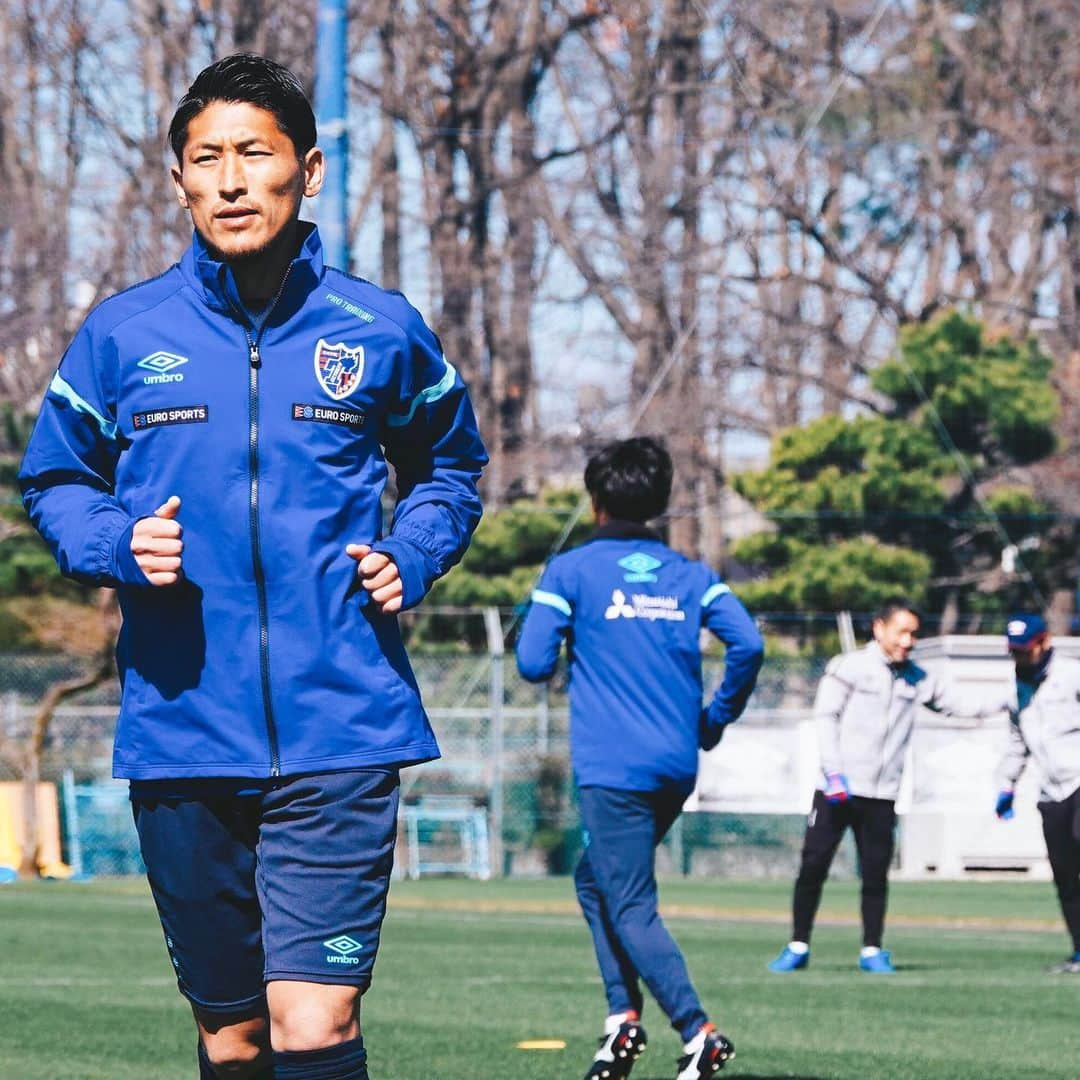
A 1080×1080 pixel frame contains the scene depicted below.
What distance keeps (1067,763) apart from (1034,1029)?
132 inches

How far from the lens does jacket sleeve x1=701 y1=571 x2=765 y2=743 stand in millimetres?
7715

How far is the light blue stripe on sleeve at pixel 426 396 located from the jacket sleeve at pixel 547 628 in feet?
10.0

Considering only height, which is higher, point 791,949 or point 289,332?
point 289,332

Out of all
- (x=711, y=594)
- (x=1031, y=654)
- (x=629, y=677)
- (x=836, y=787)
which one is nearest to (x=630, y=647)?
(x=629, y=677)

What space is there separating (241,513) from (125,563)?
0.70 ft

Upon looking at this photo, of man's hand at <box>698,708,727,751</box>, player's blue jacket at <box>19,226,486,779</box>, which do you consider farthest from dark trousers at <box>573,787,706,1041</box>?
player's blue jacket at <box>19,226,486,779</box>

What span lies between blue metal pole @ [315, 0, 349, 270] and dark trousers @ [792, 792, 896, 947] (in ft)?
14.4

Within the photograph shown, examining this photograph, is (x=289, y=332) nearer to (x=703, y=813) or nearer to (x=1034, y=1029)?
(x=1034, y=1029)

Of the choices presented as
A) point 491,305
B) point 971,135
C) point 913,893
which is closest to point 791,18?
point 971,135

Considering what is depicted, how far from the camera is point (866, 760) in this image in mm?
12484

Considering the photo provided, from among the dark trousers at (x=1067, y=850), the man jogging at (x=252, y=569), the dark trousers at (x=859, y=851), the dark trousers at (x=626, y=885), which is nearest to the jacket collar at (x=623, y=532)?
the dark trousers at (x=626, y=885)

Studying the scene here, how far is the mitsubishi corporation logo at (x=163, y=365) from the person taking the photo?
4.25 metres

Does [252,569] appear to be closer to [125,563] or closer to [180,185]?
[125,563]

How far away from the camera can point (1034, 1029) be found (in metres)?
9.22
